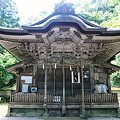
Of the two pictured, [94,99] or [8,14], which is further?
[8,14]

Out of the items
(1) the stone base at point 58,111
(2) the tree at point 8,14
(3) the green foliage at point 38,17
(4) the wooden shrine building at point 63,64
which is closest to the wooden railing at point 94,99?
(4) the wooden shrine building at point 63,64

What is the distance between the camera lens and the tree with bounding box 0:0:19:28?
23.9 m

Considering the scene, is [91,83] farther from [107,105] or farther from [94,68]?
[107,105]

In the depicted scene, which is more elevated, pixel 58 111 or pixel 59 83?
pixel 59 83

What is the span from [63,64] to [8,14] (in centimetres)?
2169

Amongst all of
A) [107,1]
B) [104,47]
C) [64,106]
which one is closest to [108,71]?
[104,47]

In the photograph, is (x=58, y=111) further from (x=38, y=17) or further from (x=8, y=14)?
(x=38, y=17)

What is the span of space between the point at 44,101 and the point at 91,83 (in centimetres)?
362

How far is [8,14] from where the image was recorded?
24.5m

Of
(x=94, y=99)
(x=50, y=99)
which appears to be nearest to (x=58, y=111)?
(x=50, y=99)

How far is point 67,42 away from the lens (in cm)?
733

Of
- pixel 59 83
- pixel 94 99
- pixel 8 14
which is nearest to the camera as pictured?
pixel 94 99

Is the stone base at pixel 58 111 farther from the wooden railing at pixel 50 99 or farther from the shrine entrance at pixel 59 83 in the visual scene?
the shrine entrance at pixel 59 83

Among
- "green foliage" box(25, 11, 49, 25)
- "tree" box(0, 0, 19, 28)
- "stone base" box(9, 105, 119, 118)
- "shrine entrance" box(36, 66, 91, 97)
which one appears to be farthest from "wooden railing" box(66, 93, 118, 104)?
"green foliage" box(25, 11, 49, 25)
